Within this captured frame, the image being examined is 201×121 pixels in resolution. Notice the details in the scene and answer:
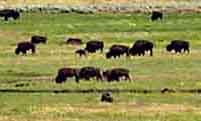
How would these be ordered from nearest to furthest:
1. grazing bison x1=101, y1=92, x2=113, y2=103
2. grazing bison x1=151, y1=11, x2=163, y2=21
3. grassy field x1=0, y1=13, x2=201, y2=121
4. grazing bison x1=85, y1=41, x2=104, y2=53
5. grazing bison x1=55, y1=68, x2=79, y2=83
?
grassy field x1=0, y1=13, x2=201, y2=121
grazing bison x1=101, y1=92, x2=113, y2=103
grazing bison x1=55, y1=68, x2=79, y2=83
grazing bison x1=85, y1=41, x2=104, y2=53
grazing bison x1=151, y1=11, x2=163, y2=21

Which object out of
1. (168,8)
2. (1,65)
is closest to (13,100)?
(1,65)

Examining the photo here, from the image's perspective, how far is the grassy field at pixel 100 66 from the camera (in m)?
26.0

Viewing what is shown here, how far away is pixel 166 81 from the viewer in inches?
1313

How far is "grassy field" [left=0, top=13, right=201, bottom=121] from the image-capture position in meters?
26.0

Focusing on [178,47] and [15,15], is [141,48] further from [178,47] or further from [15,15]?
[15,15]

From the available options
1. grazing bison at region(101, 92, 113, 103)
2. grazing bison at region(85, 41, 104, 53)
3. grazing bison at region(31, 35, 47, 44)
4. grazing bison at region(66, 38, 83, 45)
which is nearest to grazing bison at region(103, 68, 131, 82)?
grazing bison at region(101, 92, 113, 103)

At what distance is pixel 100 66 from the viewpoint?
39312 mm

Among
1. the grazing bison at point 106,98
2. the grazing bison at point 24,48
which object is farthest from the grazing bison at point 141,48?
the grazing bison at point 106,98

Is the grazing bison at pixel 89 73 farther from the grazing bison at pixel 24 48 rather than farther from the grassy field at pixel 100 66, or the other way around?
the grazing bison at pixel 24 48

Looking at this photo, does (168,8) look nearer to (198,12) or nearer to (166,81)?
(198,12)

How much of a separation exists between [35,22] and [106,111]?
119 feet

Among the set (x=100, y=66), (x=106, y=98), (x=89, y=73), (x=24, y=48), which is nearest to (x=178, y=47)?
(x=24, y=48)

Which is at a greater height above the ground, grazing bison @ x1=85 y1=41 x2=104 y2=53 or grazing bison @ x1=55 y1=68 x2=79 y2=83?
grazing bison @ x1=55 y1=68 x2=79 y2=83

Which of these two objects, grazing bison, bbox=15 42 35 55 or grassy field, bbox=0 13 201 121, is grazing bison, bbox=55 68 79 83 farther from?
grazing bison, bbox=15 42 35 55
